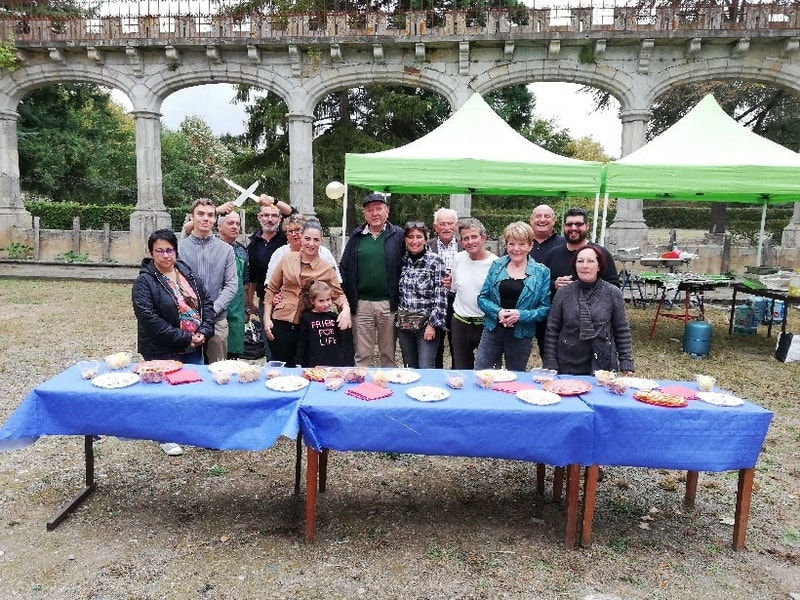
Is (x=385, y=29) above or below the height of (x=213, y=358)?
above

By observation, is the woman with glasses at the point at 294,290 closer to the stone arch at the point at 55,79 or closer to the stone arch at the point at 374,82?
the stone arch at the point at 374,82

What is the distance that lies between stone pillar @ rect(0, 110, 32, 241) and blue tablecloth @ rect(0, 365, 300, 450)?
54.9 ft

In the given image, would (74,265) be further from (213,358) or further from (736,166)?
(736,166)

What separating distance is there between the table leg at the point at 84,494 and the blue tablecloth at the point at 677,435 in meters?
3.03

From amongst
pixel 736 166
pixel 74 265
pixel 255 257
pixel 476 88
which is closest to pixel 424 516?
pixel 255 257

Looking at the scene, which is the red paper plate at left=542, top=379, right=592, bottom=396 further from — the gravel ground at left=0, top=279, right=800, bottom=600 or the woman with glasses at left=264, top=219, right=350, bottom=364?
the woman with glasses at left=264, top=219, right=350, bottom=364

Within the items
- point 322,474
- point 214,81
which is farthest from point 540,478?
point 214,81

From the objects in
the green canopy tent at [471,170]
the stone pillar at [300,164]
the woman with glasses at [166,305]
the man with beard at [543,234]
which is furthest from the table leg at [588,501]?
the stone pillar at [300,164]

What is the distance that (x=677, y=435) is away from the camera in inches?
116

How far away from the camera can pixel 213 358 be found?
15.3 ft

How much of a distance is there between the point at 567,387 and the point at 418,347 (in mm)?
1868

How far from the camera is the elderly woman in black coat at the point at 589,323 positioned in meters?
3.68

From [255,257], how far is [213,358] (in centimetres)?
120

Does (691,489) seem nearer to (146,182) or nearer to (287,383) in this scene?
(287,383)
